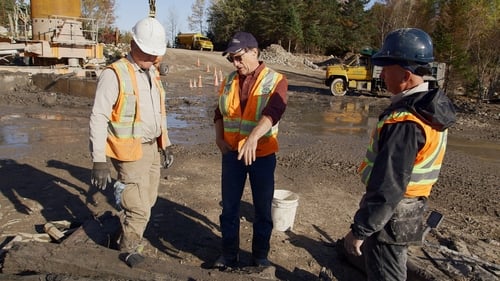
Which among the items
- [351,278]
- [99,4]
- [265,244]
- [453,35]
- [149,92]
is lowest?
[351,278]

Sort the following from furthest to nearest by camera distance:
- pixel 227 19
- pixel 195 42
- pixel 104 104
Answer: pixel 227 19 → pixel 195 42 → pixel 104 104

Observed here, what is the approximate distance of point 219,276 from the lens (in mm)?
2867

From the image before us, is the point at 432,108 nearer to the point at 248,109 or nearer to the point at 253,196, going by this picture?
the point at 248,109

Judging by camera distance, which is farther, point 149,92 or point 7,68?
point 7,68

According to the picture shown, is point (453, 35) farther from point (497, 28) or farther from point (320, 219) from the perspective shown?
point (320, 219)

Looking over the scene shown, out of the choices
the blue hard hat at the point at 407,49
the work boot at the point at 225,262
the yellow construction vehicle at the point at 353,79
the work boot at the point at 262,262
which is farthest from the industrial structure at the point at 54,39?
the blue hard hat at the point at 407,49

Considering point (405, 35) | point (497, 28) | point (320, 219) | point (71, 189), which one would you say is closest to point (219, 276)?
point (405, 35)

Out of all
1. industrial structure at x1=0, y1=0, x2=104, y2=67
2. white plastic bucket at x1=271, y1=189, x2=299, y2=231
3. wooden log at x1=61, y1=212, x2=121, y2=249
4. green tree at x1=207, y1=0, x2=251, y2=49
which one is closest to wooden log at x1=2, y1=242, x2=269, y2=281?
wooden log at x1=61, y1=212, x2=121, y2=249

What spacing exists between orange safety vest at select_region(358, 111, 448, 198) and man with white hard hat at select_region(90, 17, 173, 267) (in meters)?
1.86

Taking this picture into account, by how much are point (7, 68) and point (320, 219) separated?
14.6m

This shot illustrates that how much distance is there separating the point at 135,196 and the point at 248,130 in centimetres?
108

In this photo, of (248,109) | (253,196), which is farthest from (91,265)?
(248,109)

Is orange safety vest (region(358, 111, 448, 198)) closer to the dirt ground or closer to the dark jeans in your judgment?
the dark jeans

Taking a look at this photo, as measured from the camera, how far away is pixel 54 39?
50.0 feet
